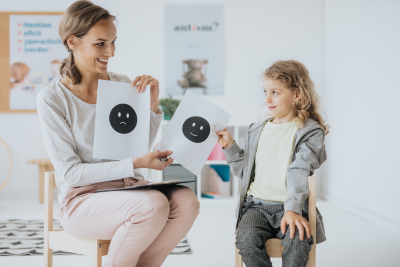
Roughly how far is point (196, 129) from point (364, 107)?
1.99 metres

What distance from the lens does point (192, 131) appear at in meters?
1.40

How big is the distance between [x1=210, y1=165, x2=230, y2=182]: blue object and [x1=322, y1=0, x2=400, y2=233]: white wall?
97 cm

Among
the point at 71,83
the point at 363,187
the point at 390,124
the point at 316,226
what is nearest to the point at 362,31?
the point at 390,124

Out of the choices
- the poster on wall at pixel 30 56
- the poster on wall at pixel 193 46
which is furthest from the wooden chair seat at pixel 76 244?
the poster on wall at pixel 30 56

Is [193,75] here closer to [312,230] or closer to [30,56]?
[30,56]

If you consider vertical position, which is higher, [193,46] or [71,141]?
[193,46]

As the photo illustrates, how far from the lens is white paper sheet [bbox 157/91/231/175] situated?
1384 millimetres

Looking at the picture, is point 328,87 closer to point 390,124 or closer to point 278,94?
point 390,124

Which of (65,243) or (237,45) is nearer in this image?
(65,243)

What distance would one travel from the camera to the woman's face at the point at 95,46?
135 centimetres

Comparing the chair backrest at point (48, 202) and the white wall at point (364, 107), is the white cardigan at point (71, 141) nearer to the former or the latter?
the chair backrest at point (48, 202)

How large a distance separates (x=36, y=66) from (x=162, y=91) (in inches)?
49.6

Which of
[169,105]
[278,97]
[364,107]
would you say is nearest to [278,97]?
[278,97]

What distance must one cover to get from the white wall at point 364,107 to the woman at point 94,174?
178cm
